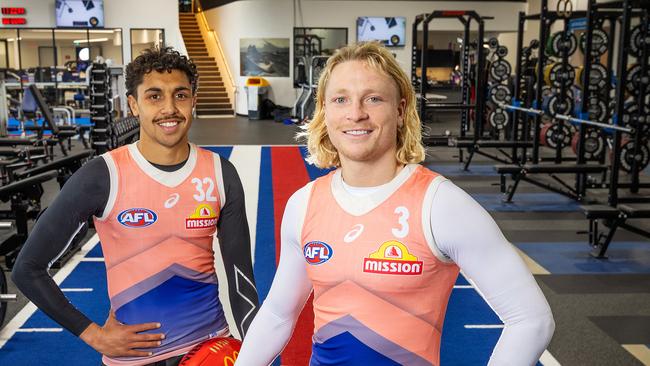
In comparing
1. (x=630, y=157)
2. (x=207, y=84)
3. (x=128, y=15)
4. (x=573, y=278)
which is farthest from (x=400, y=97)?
(x=207, y=84)

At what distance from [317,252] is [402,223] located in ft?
0.67

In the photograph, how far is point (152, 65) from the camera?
1.84 m

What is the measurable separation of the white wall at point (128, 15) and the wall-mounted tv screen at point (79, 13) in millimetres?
170

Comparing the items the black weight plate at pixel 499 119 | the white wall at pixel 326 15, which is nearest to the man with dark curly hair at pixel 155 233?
the black weight plate at pixel 499 119

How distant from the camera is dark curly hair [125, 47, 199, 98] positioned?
1.84 m

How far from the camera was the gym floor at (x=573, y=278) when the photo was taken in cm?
368

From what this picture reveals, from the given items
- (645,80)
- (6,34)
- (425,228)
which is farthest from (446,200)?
(6,34)

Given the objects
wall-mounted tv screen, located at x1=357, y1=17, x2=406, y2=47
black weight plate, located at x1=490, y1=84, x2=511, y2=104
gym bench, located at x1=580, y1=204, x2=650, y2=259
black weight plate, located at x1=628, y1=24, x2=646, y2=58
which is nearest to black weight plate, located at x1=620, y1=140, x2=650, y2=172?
black weight plate, located at x1=628, y1=24, x2=646, y2=58


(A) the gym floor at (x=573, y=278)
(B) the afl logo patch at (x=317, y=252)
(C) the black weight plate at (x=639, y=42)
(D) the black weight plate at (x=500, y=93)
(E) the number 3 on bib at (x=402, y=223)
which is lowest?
(A) the gym floor at (x=573, y=278)

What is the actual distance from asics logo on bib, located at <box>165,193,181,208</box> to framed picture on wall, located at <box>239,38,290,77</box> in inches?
621

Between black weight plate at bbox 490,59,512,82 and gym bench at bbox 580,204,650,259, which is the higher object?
black weight plate at bbox 490,59,512,82

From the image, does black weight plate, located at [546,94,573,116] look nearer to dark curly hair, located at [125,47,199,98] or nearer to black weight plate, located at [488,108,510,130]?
black weight plate, located at [488,108,510,130]

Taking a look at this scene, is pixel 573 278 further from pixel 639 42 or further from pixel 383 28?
pixel 383 28

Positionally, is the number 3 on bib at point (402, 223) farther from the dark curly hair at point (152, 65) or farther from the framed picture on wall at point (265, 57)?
the framed picture on wall at point (265, 57)
